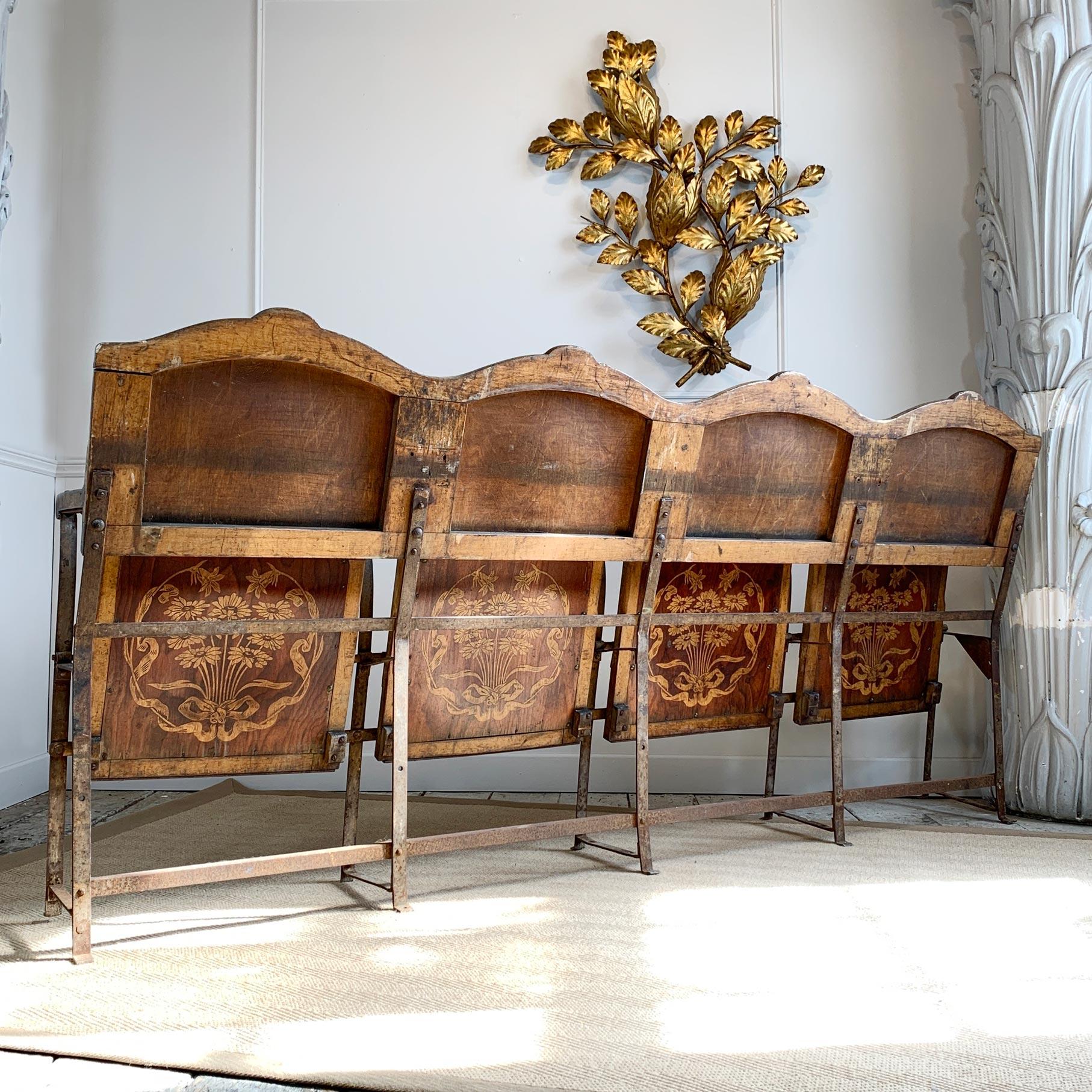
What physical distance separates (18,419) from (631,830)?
2420mm

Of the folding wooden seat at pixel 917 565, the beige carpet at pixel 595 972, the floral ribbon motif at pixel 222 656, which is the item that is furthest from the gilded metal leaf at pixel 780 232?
the floral ribbon motif at pixel 222 656

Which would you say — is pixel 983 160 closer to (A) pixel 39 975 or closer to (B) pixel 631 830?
(B) pixel 631 830

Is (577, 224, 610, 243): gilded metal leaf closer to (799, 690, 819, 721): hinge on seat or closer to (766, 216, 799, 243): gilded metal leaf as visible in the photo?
(766, 216, 799, 243): gilded metal leaf

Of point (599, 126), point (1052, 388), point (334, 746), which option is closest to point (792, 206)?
point (599, 126)

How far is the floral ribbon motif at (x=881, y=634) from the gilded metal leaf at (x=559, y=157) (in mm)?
1872

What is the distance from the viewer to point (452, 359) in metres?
3.84

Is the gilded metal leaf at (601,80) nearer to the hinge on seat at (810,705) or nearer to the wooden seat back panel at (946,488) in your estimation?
the wooden seat back panel at (946,488)

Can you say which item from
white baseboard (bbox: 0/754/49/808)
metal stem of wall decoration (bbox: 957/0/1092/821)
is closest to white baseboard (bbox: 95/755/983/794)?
white baseboard (bbox: 0/754/49/808)

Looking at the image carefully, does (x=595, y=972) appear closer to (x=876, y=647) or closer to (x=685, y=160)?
(x=876, y=647)

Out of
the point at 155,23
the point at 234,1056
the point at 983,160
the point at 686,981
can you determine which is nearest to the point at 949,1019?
the point at 686,981

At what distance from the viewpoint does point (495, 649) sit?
7.97 feet

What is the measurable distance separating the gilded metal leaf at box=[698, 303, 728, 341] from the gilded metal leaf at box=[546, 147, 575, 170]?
0.75 metres

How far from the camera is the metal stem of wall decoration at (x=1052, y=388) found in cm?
321

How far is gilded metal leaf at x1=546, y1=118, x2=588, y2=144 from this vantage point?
3.80 metres
